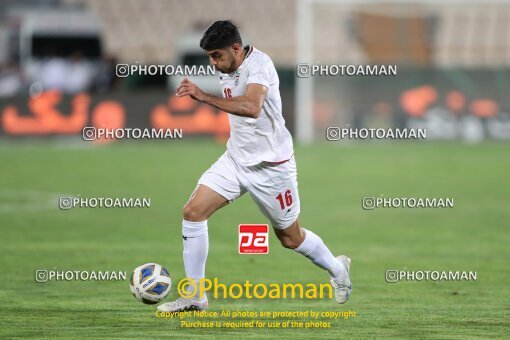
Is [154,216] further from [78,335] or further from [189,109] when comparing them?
[189,109]

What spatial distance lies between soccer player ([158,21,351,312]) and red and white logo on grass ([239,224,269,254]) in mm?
214

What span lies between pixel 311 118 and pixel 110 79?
24.9 feet

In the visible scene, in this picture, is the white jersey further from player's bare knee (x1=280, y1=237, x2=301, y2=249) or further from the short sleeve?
player's bare knee (x1=280, y1=237, x2=301, y2=249)

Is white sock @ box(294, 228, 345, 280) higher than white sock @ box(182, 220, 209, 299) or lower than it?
lower

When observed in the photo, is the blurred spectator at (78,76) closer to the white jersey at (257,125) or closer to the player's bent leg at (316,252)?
the player's bent leg at (316,252)

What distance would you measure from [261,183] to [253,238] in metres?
0.61

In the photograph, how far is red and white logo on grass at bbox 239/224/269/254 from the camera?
9023 mm

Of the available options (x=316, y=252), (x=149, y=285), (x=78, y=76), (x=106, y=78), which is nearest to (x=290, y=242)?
(x=316, y=252)

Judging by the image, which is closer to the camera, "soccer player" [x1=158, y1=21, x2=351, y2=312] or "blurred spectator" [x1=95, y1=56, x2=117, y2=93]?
"soccer player" [x1=158, y1=21, x2=351, y2=312]

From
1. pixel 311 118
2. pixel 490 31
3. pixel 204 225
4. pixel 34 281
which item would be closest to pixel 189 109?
pixel 311 118

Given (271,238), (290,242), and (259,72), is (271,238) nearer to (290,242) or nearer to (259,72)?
(290,242)

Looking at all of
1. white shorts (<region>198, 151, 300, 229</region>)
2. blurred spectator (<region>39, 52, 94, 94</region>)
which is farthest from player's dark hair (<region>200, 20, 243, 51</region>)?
blurred spectator (<region>39, 52, 94, 94</region>)

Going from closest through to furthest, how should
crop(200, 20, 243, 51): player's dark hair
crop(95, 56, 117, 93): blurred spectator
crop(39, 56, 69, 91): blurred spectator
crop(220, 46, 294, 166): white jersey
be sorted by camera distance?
crop(200, 20, 243, 51): player's dark hair → crop(220, 46, 294, 166): white jersey → crop(95, 56, 117, 93): blurred spectator → crop(39, 56, 69, 91): blurred spectator

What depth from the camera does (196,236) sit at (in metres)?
8.56
